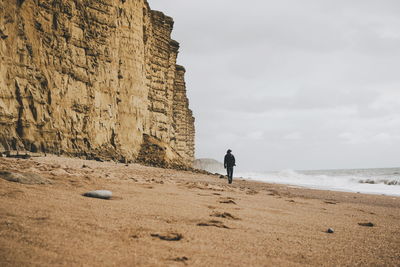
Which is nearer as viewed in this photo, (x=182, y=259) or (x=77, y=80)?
(x=182, y=259)

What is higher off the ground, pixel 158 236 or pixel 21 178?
pixel 21 178

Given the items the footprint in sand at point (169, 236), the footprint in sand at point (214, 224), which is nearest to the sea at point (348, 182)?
the footprint in sand at point (214, 224)

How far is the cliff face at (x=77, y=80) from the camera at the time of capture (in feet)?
30.8

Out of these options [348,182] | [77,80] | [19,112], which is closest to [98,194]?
[19,112]

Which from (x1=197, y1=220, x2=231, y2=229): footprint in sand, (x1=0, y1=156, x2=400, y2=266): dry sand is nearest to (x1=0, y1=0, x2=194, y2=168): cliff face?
(x1=0, y1=156, x2=400, y2=266): dry sand

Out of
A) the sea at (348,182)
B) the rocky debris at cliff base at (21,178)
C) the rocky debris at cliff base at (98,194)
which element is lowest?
the sea at (348,182)

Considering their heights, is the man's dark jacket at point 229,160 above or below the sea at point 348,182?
above

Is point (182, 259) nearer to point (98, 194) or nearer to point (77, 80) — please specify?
point (98, 194)

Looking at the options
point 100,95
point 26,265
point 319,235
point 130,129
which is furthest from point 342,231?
point 130,129

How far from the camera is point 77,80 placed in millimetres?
12016

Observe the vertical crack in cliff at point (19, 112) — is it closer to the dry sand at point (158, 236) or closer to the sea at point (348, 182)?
the dry sand at point (158, 236)

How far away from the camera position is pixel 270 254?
82.0 inches

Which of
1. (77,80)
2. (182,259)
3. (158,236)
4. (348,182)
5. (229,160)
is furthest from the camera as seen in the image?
(348,182)

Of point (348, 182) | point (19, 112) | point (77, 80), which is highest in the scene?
point (77, 80)
